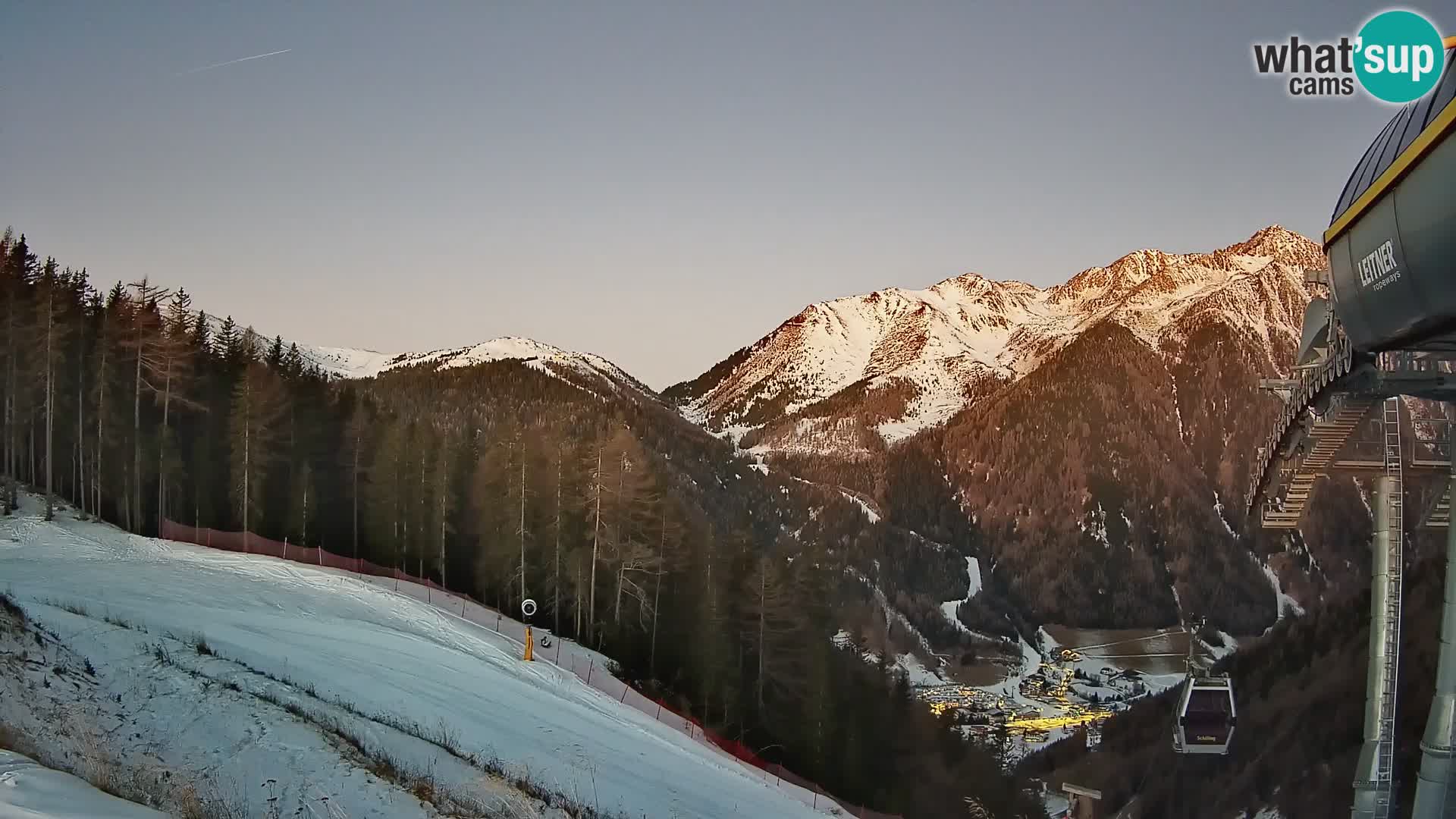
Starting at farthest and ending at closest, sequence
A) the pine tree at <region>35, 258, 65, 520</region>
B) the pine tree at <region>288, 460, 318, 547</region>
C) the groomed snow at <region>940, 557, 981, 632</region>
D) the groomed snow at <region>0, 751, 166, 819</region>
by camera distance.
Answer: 1. the groomed snow at <region>940, 557, 981, 632</region>
2. the pine tree at <region>288, 460, 318, 547</region>
3. the pine tree at <region>35, 258, 65, 520</region>
4. the groomed snow at <region>0, 751, 166, 819</region>

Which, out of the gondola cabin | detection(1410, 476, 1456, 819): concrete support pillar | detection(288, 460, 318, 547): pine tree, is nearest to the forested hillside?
detection(288, 460, 318, 547): pine tree

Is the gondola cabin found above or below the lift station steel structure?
below

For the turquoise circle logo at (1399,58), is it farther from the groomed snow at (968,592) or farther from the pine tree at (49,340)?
the groomed snow at (968,592)

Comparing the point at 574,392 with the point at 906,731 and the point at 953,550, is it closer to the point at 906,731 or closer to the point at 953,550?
the point at 953,550

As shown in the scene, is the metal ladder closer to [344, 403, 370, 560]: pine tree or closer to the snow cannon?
the snow cannon

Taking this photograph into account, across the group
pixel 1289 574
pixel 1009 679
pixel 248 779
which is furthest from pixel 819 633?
pixel 1289 574

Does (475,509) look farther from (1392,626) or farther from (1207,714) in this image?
(1392,626)

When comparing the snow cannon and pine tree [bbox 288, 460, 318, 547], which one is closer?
the snow cannon
